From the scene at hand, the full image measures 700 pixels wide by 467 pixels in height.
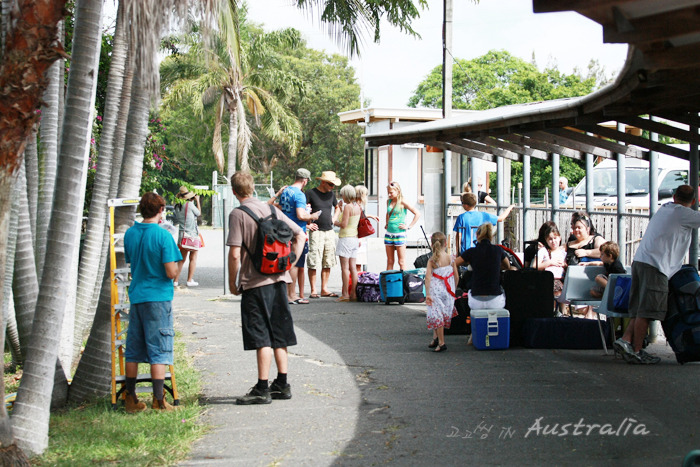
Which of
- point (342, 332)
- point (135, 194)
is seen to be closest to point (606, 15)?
A: point (135, 194)

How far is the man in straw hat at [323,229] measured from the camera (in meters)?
13.5

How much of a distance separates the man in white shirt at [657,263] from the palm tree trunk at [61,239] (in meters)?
5.26

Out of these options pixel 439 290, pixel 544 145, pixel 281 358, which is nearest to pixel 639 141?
pixel 544 145

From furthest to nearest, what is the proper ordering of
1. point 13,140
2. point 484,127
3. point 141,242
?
point 484,127 → point 141,242 → point 13,140

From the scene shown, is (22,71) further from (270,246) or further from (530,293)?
(530,293)

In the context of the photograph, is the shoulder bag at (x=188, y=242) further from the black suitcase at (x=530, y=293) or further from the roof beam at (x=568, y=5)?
the roof beam at (x=568, y=5)

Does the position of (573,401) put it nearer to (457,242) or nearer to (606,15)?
(606,15)

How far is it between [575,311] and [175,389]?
19.5ft

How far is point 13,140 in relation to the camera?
4906 mm

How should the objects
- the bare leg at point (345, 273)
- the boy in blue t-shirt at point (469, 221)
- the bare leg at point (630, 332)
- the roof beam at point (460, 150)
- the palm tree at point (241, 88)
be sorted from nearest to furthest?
1. the bare leg at point (630, 332)
2. the boy in blue t-shirt at point (469, 221)
3. the bare leg at point (345, 273)
4. the roof beam at point (460, 150)
5. the palm tree at point (241, 88)

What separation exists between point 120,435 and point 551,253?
6675 mm

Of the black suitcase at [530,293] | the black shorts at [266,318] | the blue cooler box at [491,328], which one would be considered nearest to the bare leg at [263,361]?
the black shorts at [266,318]

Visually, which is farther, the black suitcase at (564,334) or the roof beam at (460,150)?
the roof beam at (460,150)

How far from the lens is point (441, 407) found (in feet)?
22.3
